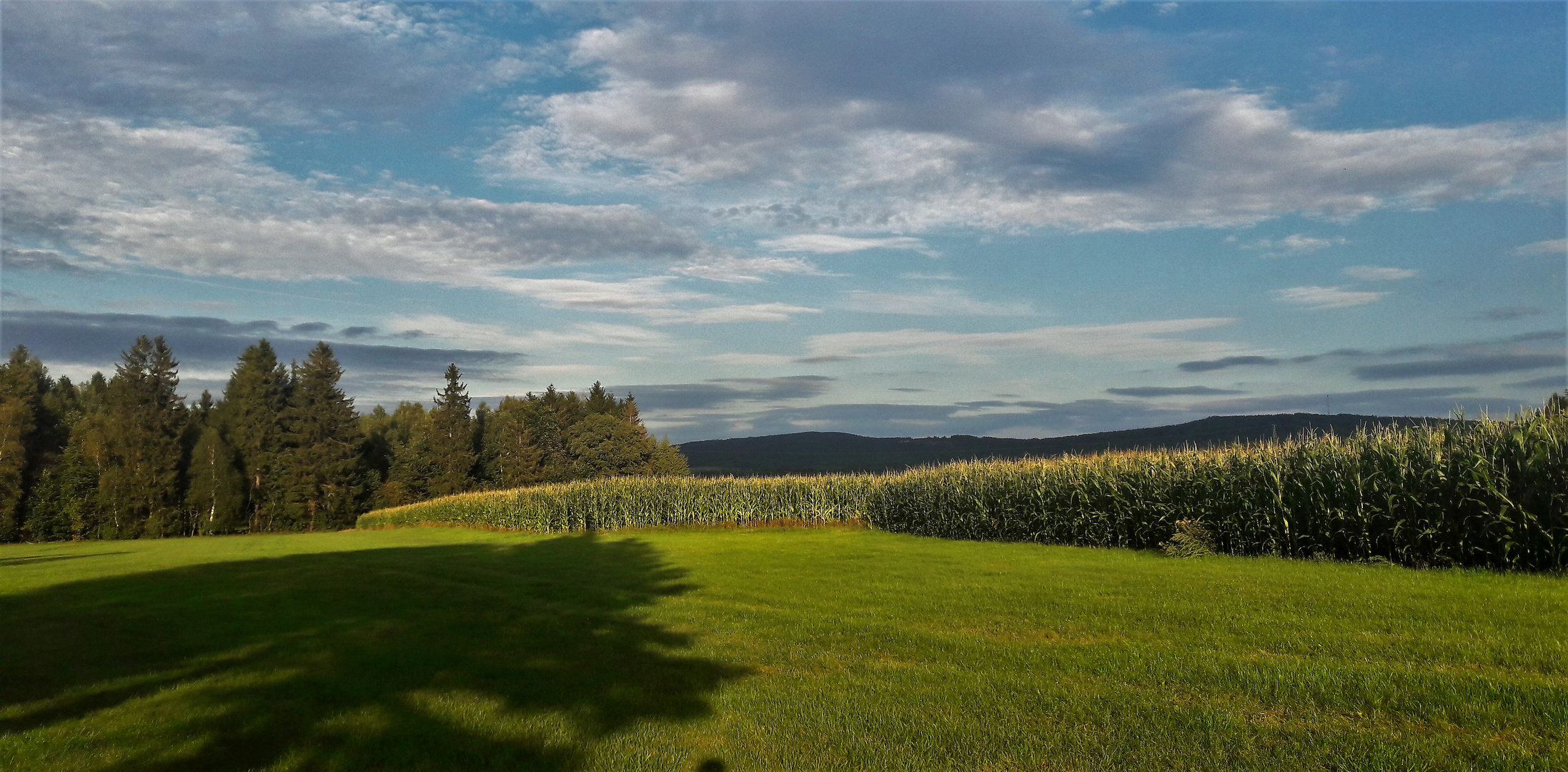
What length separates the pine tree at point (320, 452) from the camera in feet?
189

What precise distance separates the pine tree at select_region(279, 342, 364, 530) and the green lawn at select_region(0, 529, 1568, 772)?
1923 inches

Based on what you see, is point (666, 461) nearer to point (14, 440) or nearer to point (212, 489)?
point (212, 489)

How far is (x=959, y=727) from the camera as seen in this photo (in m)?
5.49

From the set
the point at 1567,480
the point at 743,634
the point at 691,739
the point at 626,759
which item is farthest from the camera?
the point at 1567,480

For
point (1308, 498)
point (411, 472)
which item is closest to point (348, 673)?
point (1308, 498)

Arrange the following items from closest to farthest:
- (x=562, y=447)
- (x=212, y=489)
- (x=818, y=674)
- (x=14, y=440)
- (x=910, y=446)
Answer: (x=818, y=674)
(x=14, y=440)
(x=212, y=489)
(x=562, y=447)
(x=910, y=446)

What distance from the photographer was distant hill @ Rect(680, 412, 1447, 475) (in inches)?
1828

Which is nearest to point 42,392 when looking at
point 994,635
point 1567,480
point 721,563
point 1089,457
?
point 721,563

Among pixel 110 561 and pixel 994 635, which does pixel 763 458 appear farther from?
pixel 994 635

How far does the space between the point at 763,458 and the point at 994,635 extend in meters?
115

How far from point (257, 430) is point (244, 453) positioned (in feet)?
6.21

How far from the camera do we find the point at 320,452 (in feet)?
193

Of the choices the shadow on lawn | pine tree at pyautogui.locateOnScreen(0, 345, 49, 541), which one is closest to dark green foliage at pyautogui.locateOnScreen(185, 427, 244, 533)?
pine tree at pyautogui.locateOnScreen(0, 345, 49, 541)

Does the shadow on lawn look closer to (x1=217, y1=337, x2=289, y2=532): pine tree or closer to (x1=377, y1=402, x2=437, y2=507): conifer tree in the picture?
(x1=217, y1=337, x2=289, y2=532): pine tree
